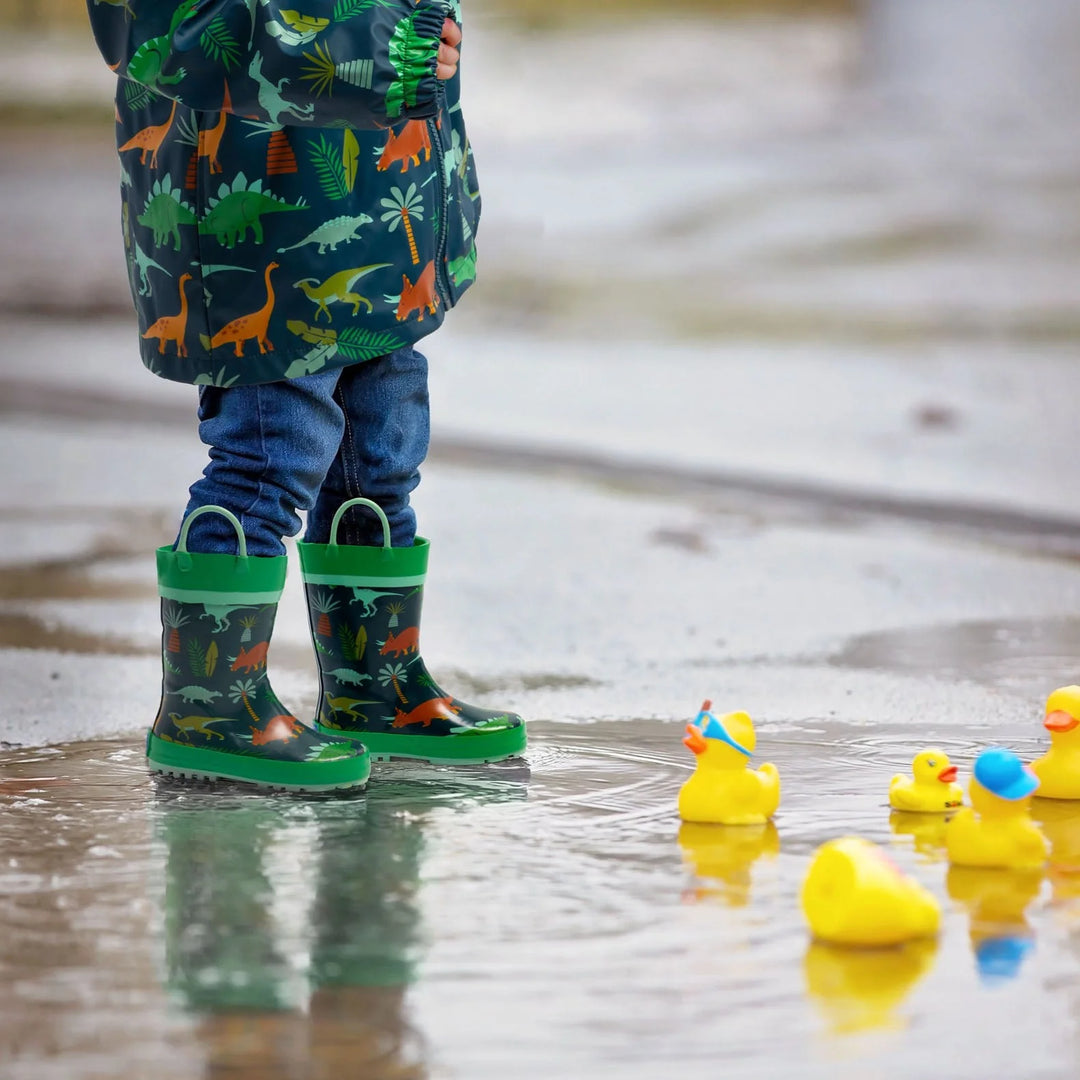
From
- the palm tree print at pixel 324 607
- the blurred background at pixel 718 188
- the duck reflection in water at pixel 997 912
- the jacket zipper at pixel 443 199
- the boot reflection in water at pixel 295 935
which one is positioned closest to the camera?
the boot reflection in water at pixel 295 935

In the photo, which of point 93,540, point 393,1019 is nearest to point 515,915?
point 393,1019

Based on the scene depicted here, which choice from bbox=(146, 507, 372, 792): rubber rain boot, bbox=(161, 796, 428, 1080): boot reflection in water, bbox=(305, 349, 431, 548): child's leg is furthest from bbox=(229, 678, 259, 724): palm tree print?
bbox=(305, 349, 431, 548): child's leg

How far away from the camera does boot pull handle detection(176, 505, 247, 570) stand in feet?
5.30

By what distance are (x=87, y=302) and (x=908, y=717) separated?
7.28 metres

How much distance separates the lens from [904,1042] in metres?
1.02

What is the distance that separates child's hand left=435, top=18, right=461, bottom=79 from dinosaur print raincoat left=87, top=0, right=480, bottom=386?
0.07 feet

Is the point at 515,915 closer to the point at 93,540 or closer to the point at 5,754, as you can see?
the point at 5,754

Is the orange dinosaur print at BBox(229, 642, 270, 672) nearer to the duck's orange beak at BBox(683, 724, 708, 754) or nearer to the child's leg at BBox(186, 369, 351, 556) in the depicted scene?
the child's leg at BBox(186, 369, 351, 556)

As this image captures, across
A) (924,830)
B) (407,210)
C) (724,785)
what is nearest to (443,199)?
(407,210)

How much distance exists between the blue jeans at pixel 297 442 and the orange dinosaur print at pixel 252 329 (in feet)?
0.15

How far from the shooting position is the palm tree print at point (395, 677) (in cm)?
179

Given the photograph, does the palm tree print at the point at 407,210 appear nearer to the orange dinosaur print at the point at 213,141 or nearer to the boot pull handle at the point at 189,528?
the orange dinosaur print at the point at 213,141

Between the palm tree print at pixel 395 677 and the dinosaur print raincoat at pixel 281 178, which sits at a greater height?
the dinosaur print raincoat at pixel 281 178

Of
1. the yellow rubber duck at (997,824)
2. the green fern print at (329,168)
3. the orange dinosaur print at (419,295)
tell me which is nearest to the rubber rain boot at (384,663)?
the orange dinosaur print at (419,295)
